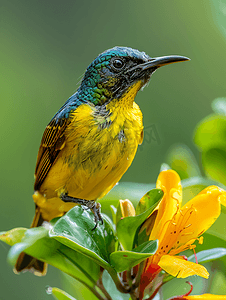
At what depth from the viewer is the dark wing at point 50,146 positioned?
1402 millimetres

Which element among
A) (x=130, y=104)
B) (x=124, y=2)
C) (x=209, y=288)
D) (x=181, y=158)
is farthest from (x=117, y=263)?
(x=124, y=2)

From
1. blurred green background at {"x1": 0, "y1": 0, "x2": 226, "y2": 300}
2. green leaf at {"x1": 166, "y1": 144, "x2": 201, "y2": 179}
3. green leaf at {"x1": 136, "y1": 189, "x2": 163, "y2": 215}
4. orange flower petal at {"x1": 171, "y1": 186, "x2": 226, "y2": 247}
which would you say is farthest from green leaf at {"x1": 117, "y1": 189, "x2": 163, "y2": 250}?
blurred green background at {"x1": 0, "y1": 0, "x2": 226, "y2": 300}

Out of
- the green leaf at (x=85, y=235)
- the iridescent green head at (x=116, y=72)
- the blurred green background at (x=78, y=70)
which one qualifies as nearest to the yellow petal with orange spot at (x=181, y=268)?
the green leaf at (x=85, y=235)

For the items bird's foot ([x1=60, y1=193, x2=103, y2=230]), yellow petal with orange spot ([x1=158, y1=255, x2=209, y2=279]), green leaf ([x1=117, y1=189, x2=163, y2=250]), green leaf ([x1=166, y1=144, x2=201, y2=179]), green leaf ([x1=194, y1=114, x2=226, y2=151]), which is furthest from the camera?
green leaf ([x1=166, y1=144, x2=201, y2=179])

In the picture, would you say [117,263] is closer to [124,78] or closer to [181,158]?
[124,78]

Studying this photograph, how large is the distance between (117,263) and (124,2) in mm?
4517

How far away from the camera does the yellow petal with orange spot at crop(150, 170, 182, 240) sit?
1145 mm

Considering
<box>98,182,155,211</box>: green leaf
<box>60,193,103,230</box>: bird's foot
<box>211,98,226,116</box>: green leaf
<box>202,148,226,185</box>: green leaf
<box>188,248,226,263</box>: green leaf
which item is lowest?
<box>188,248,226,263</box>: green leaf

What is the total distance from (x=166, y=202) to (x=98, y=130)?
0.33 meters

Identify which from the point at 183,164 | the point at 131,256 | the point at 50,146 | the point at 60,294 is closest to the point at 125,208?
the point at 131,256

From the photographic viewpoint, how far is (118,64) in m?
1.30

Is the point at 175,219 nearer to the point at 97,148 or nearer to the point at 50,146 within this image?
the point at 97,148

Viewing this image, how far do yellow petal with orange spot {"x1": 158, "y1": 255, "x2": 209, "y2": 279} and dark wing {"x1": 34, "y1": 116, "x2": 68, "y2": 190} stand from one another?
607 millimetres

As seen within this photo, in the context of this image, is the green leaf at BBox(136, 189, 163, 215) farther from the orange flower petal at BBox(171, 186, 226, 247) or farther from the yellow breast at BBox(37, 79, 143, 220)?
the yellow breast at BBox(37, 79, 143, 220)
